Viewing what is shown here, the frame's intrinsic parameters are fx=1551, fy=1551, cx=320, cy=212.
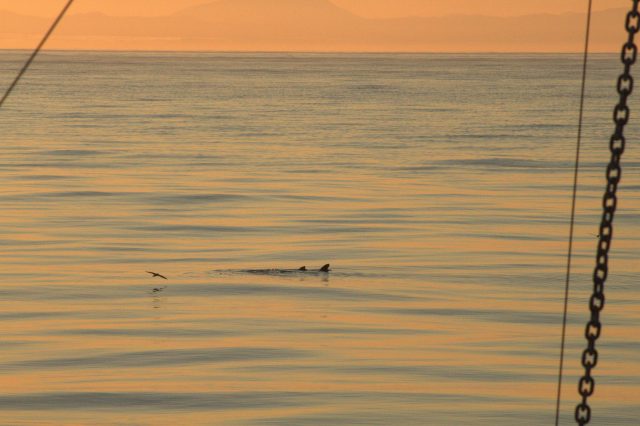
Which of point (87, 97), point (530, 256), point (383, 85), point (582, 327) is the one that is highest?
point (383, 85)

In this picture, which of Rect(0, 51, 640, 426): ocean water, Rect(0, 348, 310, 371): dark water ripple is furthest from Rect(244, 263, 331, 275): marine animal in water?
Rect(0, 348, 310, 371): dark water ripple

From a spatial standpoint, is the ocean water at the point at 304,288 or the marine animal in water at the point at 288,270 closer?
the ocean water at the point at 304,288

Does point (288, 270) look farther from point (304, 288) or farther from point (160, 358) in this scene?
point (160, 358)

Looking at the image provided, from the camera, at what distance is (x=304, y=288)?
1984cm

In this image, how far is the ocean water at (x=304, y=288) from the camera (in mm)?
13672

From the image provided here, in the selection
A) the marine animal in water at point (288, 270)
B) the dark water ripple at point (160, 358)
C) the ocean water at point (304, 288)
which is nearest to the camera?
the ocean water at point (304, 288)

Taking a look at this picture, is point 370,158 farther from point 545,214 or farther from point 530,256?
point 530,256

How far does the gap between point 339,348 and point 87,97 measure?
92370mm

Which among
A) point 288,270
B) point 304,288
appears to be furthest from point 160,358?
point 288,270

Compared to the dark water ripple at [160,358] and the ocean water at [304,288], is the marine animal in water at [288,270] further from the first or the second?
the dark water ripple at [160,358]

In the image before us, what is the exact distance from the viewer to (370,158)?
48500 millimetres

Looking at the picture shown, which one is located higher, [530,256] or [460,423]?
[530,256]

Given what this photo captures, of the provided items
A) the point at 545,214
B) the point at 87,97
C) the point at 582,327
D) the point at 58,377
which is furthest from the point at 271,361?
the point at 87,97

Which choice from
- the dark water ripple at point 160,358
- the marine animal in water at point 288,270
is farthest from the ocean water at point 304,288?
the marine animal in water at point 288,270
